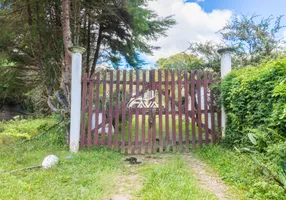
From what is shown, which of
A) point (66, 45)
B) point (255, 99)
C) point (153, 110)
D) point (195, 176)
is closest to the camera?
point (195, 176)

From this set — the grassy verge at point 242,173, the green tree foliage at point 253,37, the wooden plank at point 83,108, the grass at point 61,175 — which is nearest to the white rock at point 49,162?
the grass at point 61,175

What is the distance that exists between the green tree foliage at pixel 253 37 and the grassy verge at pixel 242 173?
4020mm

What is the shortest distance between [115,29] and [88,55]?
1.33 m

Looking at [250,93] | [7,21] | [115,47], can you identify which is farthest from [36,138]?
[250,93]

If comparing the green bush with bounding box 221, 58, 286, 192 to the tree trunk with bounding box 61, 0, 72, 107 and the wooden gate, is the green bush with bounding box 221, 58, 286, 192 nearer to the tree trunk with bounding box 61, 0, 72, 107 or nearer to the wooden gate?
the wooden gate

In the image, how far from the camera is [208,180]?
2.66 meters

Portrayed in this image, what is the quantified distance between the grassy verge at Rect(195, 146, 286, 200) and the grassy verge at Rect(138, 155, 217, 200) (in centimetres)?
44

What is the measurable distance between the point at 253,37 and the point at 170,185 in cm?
628

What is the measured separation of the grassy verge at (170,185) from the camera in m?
2.10

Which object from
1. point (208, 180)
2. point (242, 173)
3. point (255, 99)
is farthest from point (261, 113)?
point (208, 180)

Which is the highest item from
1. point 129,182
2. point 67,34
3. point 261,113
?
point 67,34

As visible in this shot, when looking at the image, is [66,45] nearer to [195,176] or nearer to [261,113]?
[195,176]

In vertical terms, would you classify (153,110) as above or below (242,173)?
above

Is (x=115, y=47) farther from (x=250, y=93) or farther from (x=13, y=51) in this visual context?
(x=250, y=93)
